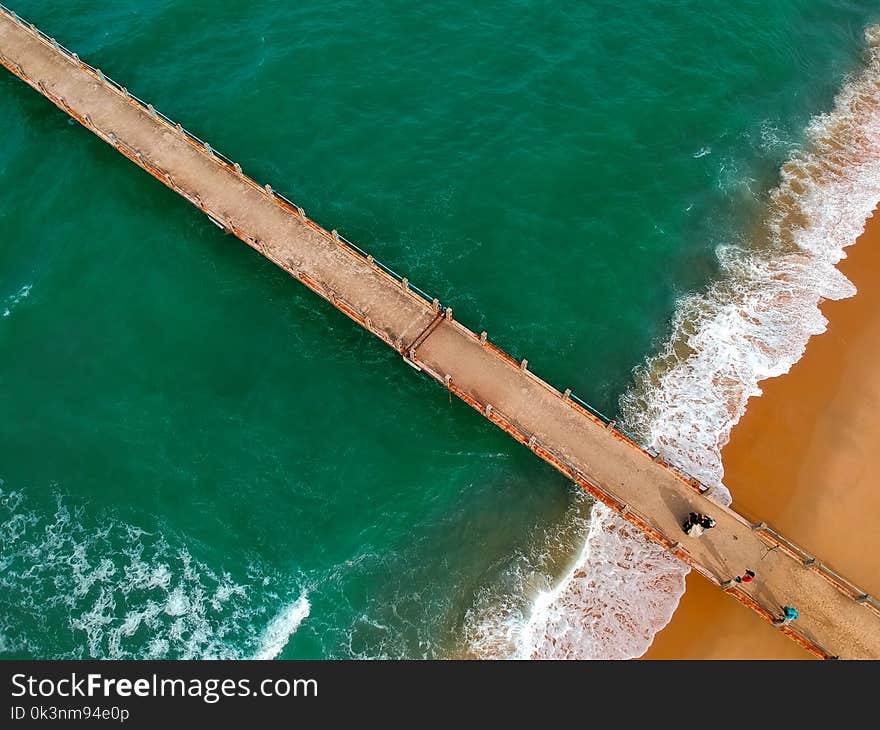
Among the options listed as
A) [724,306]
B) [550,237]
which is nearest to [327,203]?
[550,237]

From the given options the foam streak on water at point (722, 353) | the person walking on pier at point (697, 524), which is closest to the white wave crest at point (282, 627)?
the foam streak on water at point (722, 353)

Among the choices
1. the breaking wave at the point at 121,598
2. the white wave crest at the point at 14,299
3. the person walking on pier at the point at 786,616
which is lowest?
the breaking wave at the point at 121,598

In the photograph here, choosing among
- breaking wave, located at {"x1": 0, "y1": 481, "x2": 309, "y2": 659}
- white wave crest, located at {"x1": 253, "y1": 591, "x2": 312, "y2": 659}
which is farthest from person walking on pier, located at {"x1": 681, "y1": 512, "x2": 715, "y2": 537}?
breaking wave, located at {"x1": 0, "y1": 481, "x2": 309, "y2": 659}

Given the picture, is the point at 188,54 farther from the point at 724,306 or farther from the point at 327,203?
the point at 724,306

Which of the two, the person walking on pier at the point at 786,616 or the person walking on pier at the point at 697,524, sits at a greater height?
the person walking on pier at the point at 697,524

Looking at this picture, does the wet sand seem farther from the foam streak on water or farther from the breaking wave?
the breaking wave

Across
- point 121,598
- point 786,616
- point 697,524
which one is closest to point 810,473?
point 786,616

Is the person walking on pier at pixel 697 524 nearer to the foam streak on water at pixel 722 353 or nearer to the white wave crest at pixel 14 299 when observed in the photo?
the foam streak on water at pixel 722 353
